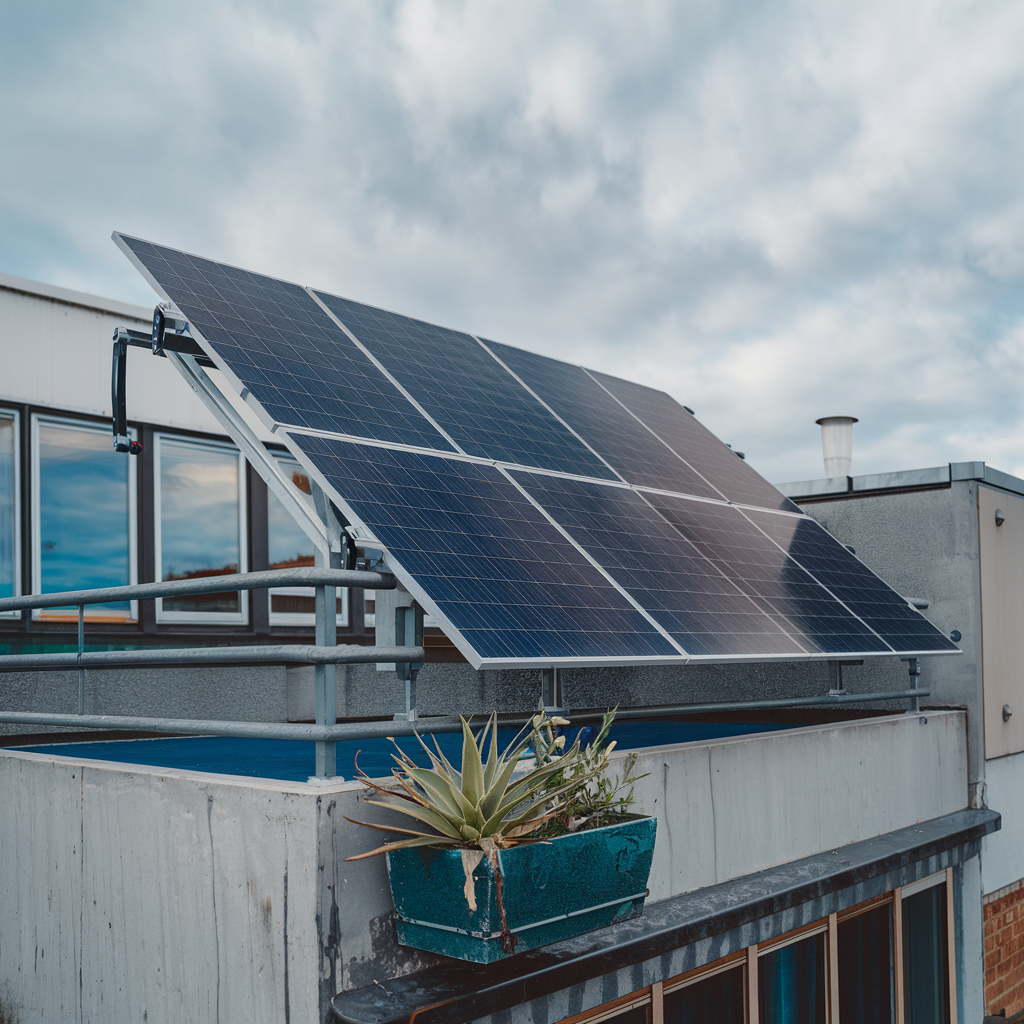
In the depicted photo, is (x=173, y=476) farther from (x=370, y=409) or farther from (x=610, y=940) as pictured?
(x=610, y=940)

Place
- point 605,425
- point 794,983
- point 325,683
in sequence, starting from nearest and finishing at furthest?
point 325,683, point 794,983, point 605,425

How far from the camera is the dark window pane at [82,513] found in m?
8.99

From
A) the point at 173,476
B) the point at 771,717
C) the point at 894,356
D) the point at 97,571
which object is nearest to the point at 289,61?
the point at 173,476

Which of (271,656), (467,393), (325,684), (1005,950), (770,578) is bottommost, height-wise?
(1005,950)

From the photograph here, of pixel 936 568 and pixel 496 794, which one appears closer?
pixel 496 794

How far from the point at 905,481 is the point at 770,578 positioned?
3357 millimetres

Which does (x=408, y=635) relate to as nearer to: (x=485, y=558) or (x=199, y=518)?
(x=485, y=558)

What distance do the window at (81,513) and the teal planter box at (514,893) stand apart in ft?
20.1

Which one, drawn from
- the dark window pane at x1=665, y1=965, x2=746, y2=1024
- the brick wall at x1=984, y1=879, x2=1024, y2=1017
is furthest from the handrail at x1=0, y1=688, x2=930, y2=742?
the brick wall at x1=984, y1=879, x2=1024, y2=1017

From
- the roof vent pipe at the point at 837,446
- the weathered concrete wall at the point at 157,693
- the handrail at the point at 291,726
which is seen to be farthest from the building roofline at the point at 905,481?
the weathered concrete wall at the point at 157,693

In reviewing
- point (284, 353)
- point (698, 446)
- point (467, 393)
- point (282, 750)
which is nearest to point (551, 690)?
point (284, 353)

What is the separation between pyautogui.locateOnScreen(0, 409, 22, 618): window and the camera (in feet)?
28.3

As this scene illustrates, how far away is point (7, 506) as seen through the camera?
8.72 metres

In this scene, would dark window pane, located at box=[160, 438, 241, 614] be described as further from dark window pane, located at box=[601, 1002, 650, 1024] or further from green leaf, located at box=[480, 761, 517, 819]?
green leaf, located at box=[480, 761, 517, 819]
